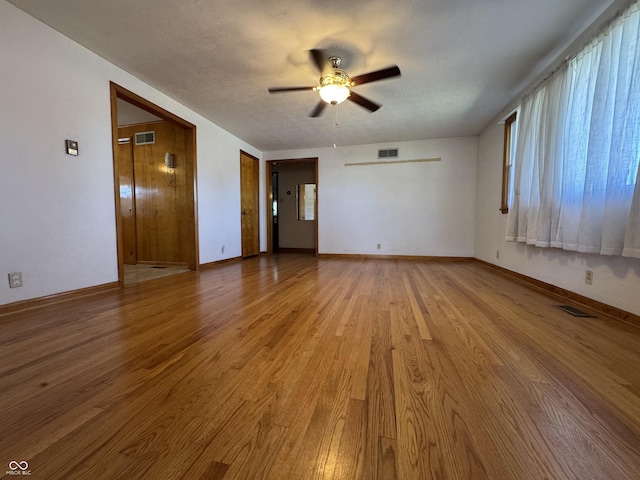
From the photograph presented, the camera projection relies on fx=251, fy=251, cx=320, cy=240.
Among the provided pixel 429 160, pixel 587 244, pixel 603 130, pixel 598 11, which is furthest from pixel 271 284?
pixel 429 160

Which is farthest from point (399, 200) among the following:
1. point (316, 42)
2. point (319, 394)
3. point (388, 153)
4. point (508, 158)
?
point (319, 394)

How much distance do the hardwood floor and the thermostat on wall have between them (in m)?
1.44

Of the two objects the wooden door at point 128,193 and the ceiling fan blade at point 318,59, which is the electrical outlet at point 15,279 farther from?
the ceiling fan blade at point 318,59

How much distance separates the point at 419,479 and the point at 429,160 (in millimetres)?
5383

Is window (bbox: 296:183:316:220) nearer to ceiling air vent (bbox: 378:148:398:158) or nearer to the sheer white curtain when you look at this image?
ceiling air vent (bbox: 378:148:398:158)

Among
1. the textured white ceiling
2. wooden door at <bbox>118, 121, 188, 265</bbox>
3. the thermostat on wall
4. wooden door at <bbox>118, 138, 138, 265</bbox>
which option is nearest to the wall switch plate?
the thermostat on wall

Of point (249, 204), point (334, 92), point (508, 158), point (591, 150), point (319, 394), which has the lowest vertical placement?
point (319, 394)

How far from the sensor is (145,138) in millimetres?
4395

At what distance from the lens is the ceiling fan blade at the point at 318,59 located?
226 cm

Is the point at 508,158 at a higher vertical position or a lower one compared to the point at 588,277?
higher

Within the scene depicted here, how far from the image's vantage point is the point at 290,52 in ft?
8.00

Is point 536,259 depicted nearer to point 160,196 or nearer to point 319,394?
point 319,394

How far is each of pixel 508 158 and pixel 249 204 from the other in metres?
4.67

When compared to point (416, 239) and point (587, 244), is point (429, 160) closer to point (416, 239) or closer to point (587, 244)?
point (416, 239)
